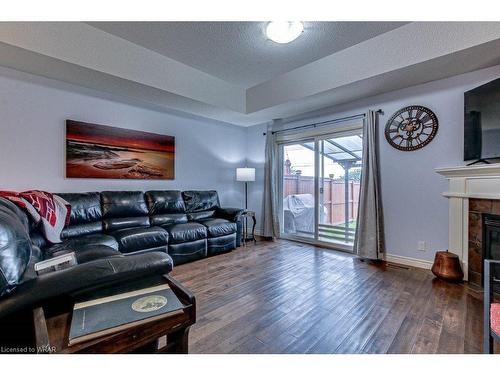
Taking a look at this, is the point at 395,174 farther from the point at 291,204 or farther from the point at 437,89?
the point at 291,204

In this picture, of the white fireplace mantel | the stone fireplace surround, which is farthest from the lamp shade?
the stone fireplace surround

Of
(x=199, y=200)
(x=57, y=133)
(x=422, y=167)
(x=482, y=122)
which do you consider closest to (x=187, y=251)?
(x=199, y=200)

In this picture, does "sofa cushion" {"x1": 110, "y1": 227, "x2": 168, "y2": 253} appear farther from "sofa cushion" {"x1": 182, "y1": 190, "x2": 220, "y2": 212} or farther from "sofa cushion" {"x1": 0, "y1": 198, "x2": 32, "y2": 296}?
"sofa cushion" {"x1": 0, "y1": 198, "x2": 32, "y2": 296}

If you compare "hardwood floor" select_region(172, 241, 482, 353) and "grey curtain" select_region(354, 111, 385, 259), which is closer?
"hardwood floor" select_region(172, 241, 482, 353)

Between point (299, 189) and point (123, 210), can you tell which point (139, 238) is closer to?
point (123, 210)

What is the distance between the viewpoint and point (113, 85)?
296cm

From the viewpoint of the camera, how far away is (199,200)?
4129 millimetres

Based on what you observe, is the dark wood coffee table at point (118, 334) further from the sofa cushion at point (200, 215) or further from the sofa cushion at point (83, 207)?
the sofa cushion at point (200, 215)

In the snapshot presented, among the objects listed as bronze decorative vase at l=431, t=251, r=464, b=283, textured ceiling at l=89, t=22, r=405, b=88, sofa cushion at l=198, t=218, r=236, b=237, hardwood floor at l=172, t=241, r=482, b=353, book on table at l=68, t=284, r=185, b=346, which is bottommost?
hardwood floor at l=172, t=241, r=482, b=353

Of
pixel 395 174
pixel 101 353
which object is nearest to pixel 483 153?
pixel 395 174

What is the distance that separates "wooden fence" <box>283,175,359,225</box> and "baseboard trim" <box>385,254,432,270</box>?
736 mm

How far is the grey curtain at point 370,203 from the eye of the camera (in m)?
3.23

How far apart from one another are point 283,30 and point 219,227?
2.64 m

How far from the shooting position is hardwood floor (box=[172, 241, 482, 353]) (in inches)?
60.8
